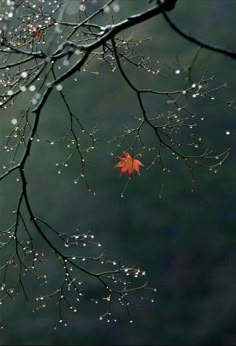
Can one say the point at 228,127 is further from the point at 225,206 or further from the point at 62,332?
the point at 62,332

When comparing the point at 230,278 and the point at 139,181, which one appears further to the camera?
the point at 139,181

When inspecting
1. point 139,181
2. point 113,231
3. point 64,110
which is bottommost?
point 113,231

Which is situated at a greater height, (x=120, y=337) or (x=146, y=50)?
(x=146, y=50)

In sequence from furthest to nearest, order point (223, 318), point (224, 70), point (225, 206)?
point (224, 70) → point (225, 206) → point (223, 318)

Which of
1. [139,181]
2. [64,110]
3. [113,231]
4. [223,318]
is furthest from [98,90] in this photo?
[223,318]

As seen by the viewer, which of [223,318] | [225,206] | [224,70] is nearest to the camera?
[223,318]

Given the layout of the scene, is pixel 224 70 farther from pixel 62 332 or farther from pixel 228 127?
pixel 62 332
